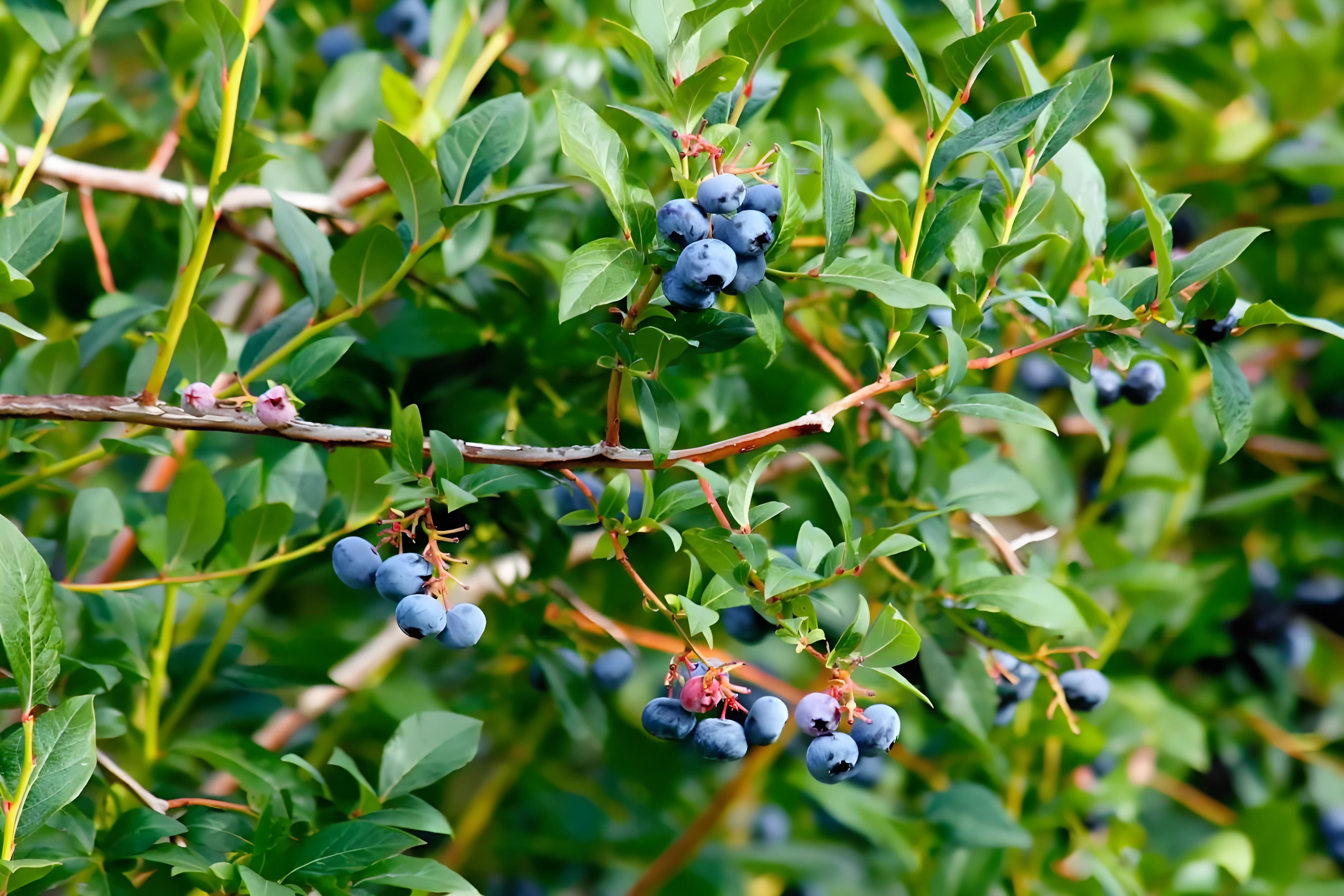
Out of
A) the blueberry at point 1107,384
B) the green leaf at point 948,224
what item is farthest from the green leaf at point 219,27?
the blueberry at point 1107,384

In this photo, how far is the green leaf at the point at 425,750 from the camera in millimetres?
736

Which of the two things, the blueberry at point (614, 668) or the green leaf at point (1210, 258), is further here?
the blueberry at point (614, 668)

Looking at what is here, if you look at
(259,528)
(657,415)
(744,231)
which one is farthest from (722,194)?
(259,528)

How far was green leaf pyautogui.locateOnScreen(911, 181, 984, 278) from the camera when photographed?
641 mm

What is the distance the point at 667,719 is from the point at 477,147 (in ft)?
1.27

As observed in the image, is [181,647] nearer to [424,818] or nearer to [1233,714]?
[424,818]

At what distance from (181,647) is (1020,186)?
75cm

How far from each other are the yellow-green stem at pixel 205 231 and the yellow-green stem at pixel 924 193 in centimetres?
41

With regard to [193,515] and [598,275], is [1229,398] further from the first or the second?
[193,515]

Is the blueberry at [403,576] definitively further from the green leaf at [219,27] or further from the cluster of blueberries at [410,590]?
the green leaf at [219,27]

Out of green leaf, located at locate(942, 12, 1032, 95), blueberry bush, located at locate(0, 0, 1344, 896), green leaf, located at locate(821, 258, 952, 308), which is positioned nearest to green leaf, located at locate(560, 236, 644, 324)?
blueberry bush, located at locate(0, 0, 1344, 896)

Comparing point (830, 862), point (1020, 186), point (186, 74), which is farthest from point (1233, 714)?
point (186, 74)

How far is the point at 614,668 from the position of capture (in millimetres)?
1016

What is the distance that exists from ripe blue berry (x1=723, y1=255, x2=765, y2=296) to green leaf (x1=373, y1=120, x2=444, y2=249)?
0.24 metres
